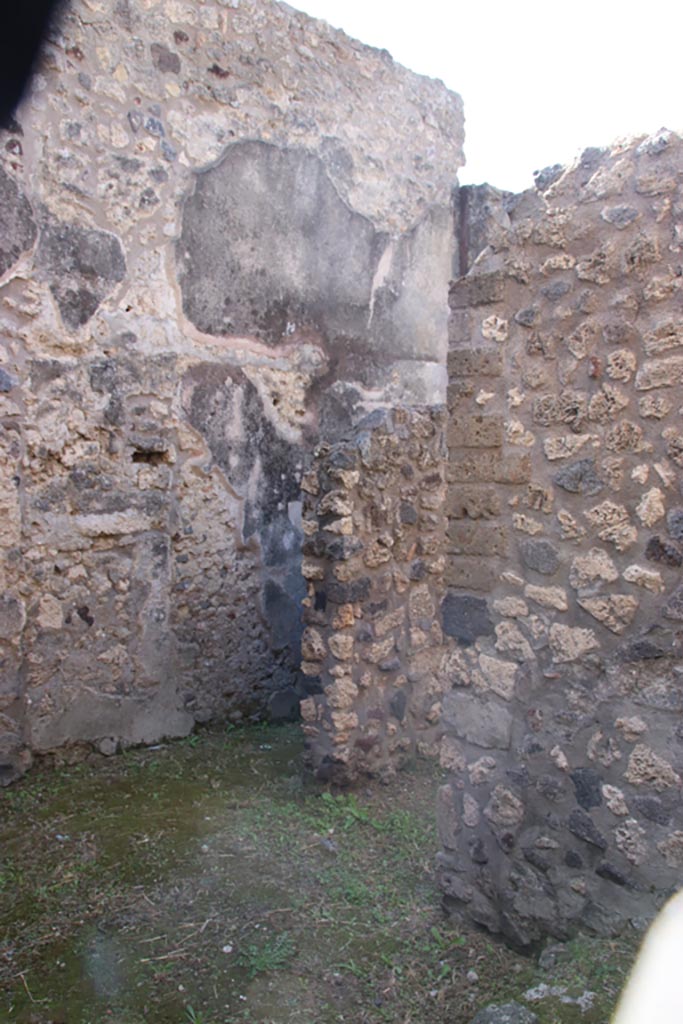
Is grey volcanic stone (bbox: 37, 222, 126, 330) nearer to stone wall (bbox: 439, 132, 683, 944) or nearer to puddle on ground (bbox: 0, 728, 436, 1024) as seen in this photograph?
stone wall (bbox: 439, 132, 683, 944)

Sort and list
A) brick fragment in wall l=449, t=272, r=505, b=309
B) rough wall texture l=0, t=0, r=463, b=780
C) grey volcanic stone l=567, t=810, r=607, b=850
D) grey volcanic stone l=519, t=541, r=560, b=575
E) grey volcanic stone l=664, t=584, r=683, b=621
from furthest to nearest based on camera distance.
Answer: rough wall texture l=0, t=0, r=463, b=780
brick fragment in wall l=449, t=272, r=505, b=309
grey volcanic stone l=519, t=541, r=560, b=575
grey volcanic stone l=567, t=810, r=607, b=850
grey volcanic stone l=664, t=584, r=683, b=621

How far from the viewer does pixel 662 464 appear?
7.03 ft

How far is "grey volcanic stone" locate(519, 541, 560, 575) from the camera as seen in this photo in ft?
7.70

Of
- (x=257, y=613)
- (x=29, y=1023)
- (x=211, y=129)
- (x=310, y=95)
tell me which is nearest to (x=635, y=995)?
(x=29, y=1023)

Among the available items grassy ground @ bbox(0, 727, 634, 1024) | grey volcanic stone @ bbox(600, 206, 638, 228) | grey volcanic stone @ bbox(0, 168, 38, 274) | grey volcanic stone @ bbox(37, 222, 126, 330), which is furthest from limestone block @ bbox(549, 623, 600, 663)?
grey volcanic stone @ bbox(0, 168, 38, 274)

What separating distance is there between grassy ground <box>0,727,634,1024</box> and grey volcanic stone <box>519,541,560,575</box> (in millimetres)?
1001

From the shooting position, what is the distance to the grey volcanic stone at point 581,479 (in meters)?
2.27

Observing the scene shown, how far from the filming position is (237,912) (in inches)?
106

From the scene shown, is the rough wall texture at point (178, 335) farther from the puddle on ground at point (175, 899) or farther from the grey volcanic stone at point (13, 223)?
the puddle on ground at point (175, 899)

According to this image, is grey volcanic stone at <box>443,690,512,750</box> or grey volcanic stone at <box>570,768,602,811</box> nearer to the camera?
grey volcanic stone at <box>570,768,602,811</box>

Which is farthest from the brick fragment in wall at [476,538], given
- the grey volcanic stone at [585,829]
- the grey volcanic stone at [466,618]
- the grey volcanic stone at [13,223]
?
the grey volcanic stone at [13,223]

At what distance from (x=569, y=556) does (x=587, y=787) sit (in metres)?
0.63

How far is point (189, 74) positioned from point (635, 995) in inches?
169

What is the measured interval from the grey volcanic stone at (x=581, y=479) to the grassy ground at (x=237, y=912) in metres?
1.20
